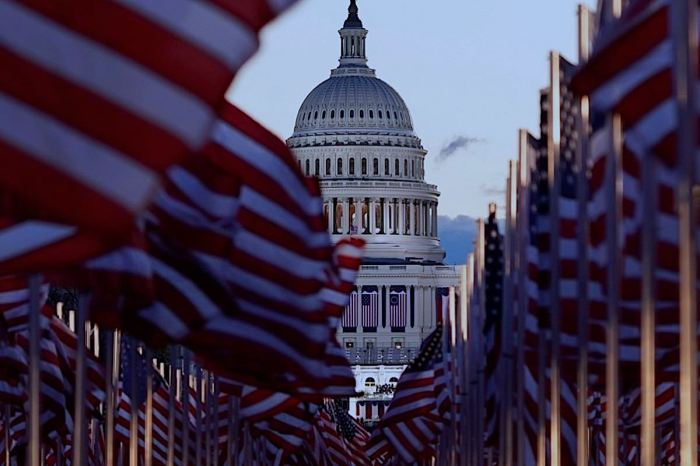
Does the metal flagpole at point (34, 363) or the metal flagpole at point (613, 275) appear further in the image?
the metal flagpole at point (613, 275)

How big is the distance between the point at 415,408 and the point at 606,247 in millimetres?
33982

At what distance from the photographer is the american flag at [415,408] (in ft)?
181

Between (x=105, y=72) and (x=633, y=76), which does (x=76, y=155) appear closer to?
(x=105, y=72)

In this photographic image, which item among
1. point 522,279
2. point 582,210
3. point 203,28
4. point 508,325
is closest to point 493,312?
point 508,325

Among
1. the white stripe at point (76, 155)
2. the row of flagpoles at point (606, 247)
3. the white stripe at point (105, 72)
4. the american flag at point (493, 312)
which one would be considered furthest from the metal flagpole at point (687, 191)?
the american flag at point (493, 312)

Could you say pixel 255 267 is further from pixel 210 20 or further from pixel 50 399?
pixel 50 399

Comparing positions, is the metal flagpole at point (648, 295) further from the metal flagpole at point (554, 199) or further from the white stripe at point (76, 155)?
the white stripe at point (76, 155)

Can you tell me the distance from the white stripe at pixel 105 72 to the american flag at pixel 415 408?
140 feet

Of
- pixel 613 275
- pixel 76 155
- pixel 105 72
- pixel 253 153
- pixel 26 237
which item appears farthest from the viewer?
pixel 613 275

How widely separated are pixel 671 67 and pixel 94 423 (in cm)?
3355

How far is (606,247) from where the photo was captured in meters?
22.0

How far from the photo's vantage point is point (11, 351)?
2880 cm

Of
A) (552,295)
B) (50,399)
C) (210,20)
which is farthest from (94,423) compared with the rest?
(210,20)

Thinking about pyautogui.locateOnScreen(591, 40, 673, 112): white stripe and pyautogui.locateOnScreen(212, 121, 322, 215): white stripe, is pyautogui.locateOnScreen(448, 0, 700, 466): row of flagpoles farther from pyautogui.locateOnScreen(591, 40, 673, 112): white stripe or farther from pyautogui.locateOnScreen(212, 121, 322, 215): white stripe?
pyautogui.locateOnScreen(212, 121, 322, 215): white stripe
